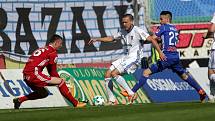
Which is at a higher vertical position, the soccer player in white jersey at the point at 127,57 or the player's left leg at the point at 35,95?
the soccer player in white jersey at the point at 127,57

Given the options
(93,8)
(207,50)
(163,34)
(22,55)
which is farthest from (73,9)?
(163,34)

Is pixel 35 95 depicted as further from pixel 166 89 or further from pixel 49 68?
pixel 166 89

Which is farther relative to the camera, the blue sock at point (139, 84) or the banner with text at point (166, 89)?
the banner with text at point (166, 89)

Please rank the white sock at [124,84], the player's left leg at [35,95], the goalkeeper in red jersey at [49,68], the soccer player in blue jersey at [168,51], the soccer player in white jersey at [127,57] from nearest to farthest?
the goalkeeper in red jersey at [49,68] < the player's left leg at [35,95] < the white sock at [124,84] < the soccer player in white jersey at [127,57] < the soccer player in blue jersey at [168,51]

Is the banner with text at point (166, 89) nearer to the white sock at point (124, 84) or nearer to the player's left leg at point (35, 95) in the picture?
the white sock at point (124, 84)

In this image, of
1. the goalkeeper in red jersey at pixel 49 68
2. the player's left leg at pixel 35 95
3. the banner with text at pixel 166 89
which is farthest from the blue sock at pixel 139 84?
the banner with text at pixel 166 89

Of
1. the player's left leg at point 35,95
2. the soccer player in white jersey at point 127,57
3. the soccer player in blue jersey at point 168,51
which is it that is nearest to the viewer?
the player's left leg at point 35,95

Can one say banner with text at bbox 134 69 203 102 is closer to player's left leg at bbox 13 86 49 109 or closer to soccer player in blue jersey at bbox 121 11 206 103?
soccer player in blue jersey at bbox 121 11 206 103

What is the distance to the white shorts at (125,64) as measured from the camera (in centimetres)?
1416

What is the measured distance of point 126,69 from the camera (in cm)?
1422

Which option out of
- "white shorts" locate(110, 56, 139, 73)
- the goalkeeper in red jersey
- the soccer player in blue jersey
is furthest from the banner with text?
the goalkeeper in red jersey

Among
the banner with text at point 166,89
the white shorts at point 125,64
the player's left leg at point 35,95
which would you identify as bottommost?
the banner with text at point 166,89

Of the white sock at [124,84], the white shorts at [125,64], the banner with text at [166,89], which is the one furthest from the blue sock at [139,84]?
the banner with text at [166,89]

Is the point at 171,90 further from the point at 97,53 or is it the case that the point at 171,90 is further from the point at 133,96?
the point at 97,53
